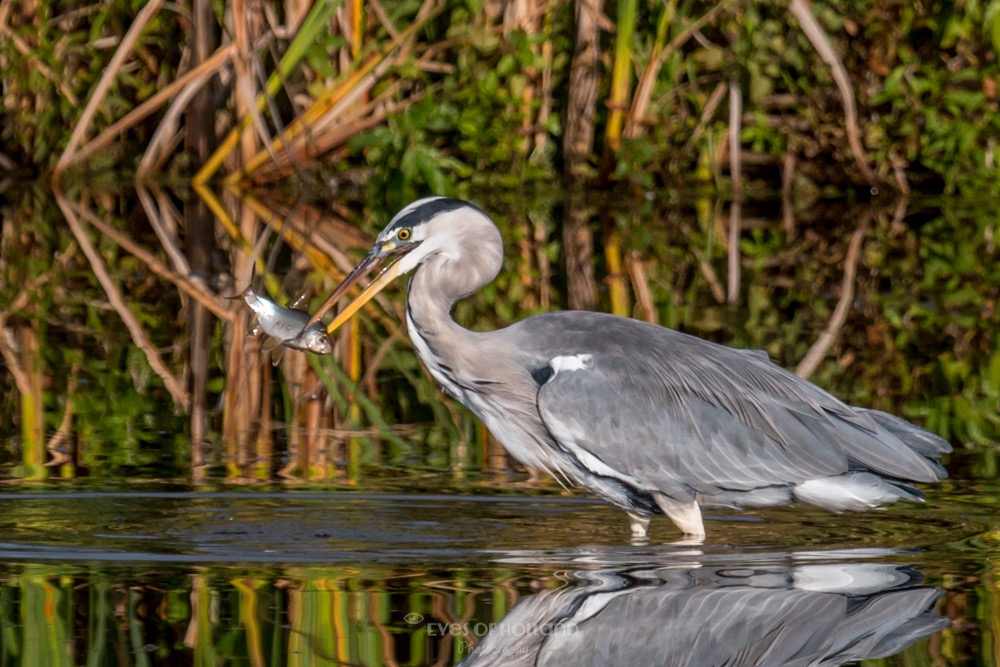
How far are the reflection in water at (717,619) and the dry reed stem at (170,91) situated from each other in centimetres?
994

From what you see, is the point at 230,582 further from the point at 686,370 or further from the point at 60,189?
the point at 60,189

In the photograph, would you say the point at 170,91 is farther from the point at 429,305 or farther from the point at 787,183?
the point at 429,305

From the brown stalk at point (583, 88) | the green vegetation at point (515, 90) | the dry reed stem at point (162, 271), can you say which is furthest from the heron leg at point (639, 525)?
the brown stalk at point (583, 88)

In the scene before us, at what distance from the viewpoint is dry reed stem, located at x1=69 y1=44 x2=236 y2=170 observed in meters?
14.2

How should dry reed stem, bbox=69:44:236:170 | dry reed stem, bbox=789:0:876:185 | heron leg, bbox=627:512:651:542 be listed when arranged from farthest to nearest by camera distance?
dry reed stem, bbox=69:44:236:170
dry reed stem, bbox=789:0:876:185
heron leg, bbox=627:512:651:542

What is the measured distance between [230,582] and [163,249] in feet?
26.3

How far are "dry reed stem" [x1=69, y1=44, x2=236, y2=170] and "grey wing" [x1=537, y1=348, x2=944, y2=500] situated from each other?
30.3 feet

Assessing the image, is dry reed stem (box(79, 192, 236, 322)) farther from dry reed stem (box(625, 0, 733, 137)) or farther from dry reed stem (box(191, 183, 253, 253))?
dry reed stem (box(625, 0, 733, 137))

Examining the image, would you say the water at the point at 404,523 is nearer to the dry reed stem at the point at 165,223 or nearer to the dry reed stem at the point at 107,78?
the dry reed stem at the point at 165,223

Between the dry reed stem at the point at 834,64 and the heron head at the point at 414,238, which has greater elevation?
the dry reed stem at the point at 834,64

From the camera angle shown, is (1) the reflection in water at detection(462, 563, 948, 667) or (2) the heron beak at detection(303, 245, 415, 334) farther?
(2) the heron beak at detection(303, 245, 415, 334)

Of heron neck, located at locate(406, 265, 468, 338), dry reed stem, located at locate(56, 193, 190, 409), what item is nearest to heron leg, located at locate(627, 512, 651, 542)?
heron neck, located at locate(406, 265, 468, 338)

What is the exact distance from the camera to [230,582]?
477 cm

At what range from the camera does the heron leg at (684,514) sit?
546 cm
